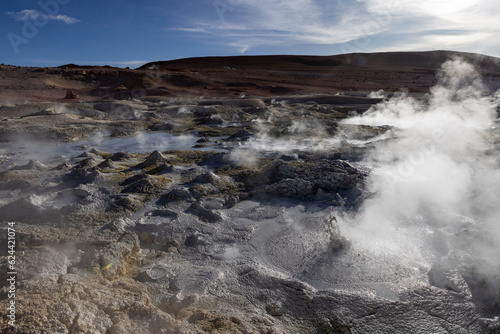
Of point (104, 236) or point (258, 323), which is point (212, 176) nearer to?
point (104, 236)

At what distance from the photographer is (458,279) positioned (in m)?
2.85

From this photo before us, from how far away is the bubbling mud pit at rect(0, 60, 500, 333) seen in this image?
2.41 m

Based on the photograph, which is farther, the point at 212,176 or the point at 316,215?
the point at 212,176

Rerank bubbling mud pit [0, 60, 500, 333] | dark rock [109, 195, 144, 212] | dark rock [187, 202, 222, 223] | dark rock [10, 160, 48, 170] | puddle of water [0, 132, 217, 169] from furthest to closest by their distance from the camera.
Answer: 1. puddle of water [0, 132, 217, 169]
2. dark rock [10, 160, 48, 170]
3. dark rock [109, 195, 144, 212]
4. dark rock [187, 202, 222, 223]
5. bubbling mud pit [0, 60, 500, 333]

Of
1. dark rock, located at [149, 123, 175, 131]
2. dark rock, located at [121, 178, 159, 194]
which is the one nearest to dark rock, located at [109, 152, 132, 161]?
dark rock, located at [121, 178, 159, 194]

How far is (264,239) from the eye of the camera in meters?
3.55

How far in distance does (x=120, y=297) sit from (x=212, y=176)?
2.72 metres

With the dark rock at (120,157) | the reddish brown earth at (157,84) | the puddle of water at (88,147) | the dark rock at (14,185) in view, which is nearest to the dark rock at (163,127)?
the puddle of water at (88,147)

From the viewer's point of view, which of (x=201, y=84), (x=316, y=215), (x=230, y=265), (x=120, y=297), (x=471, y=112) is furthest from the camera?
(x=201, y=84)

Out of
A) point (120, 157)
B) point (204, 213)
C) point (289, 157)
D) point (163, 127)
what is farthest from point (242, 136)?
point (204, 213)

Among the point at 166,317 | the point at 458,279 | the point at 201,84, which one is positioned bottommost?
the point at 458,279

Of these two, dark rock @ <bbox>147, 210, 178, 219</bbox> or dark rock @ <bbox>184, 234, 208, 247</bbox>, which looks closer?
dark rock @ <bbox>184, 234, 208, 247</bbox>

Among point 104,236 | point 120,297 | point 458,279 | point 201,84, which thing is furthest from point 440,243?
point 201,84

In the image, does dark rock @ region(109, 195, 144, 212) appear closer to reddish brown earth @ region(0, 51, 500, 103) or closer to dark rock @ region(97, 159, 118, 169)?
dark rock @ region(97, 159, 118, 169)
